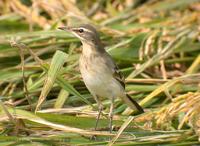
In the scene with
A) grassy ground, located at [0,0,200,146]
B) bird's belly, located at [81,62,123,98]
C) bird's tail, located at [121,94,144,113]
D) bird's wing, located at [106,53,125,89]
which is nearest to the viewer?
grassy ground, located at [0,0,200,146]

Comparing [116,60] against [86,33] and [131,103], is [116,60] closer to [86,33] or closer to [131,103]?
[131,103]

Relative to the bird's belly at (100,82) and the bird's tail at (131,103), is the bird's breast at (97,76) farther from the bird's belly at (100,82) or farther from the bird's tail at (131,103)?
the bird's tail at (131,103)

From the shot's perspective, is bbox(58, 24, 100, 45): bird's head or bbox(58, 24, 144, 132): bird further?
bbox(58, 24, 100, 45): bird's head

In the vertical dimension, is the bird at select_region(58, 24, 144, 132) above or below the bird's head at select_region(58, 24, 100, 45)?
below

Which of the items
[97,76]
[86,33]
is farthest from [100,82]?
[86,33]

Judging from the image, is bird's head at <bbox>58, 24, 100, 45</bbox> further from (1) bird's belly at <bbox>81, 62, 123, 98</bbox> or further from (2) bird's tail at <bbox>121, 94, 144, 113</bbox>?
(2) bird's tail at <bbox>121, 94, 144, 113</bbox>

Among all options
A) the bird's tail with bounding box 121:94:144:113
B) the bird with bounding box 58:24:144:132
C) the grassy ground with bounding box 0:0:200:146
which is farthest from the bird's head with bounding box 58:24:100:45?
the bird's tail with bounding box 121:94:144:113
